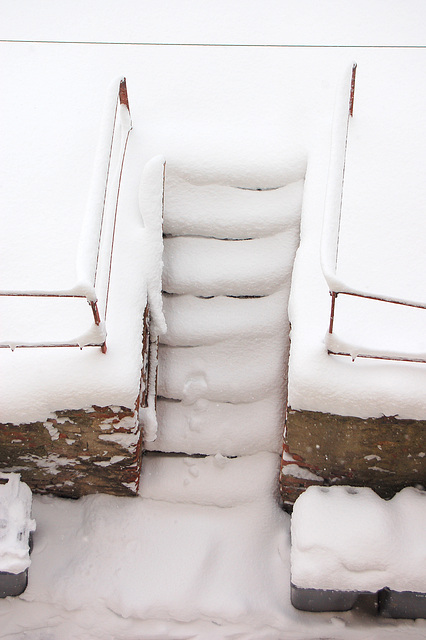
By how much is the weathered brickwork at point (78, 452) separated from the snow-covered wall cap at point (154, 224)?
0.65 m

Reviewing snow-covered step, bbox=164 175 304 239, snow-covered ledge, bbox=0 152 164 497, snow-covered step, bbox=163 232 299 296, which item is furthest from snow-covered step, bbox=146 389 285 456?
snow-covered step, bbox=164 175 304 239

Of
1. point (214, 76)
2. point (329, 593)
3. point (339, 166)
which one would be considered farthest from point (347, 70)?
point (329, 593)

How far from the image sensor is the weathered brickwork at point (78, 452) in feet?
9.89

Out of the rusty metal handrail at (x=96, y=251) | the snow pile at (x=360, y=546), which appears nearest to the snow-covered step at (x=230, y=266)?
the rusty metal handrail at (x=96, y=251)

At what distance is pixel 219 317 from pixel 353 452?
1.14 meters

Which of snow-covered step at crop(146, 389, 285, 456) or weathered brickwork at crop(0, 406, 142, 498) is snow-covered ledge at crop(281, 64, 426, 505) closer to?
snow-covered step at crop(146, 389, 285, 456)

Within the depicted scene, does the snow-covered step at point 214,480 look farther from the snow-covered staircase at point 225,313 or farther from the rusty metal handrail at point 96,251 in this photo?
the rusty metal handrail at point 96,251

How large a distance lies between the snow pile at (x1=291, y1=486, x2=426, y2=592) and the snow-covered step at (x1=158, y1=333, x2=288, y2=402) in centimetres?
79

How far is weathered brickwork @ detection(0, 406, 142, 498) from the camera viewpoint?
3.01 m

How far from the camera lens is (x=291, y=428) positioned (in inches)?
119

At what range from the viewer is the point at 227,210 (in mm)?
3691

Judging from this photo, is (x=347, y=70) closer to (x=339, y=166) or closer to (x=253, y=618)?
(x=339, y=166)

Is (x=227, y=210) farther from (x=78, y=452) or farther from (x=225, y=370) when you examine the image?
(x=78, y=452)

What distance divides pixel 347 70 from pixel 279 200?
2.72 ft
